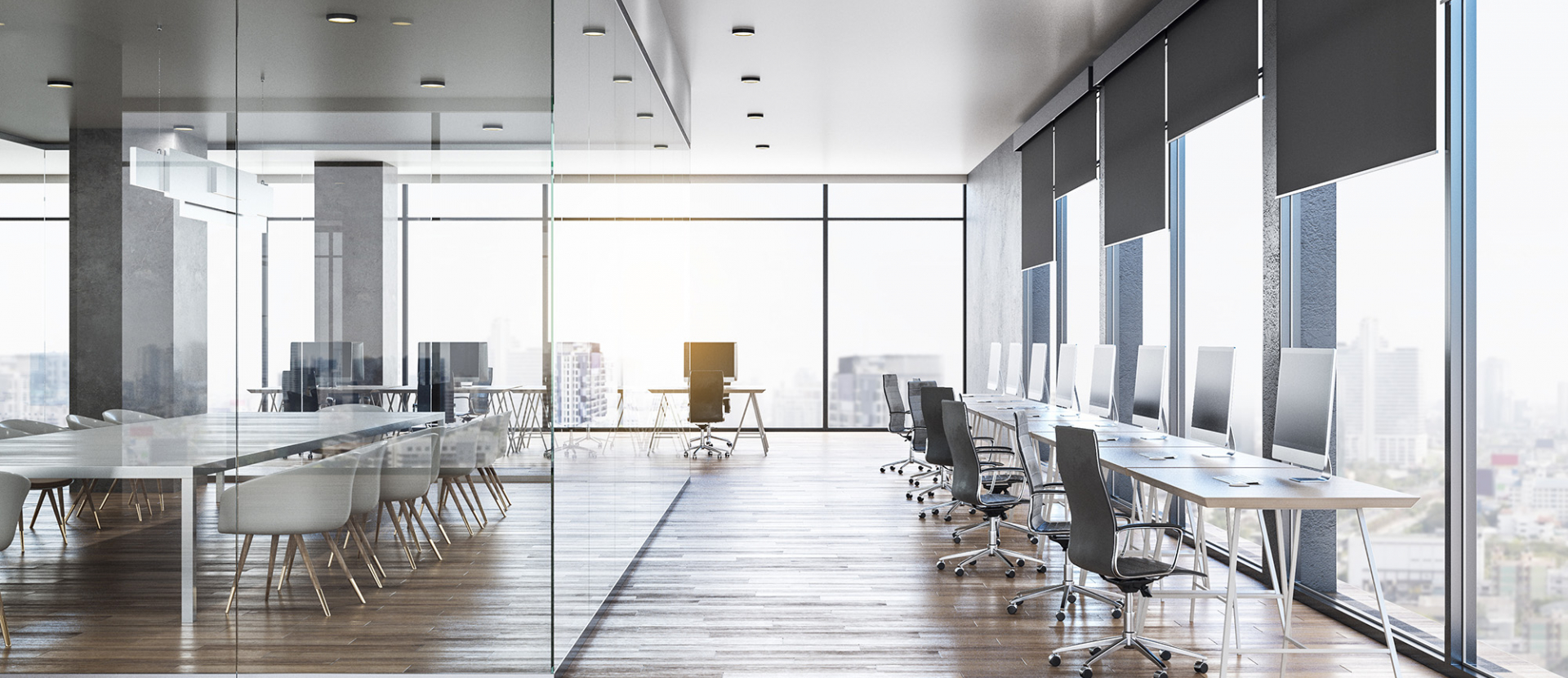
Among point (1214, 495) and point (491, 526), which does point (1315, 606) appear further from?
point (491, 526)

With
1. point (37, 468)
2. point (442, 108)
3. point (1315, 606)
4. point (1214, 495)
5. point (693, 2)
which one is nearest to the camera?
point (37, 468)

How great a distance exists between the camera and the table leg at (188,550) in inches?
114

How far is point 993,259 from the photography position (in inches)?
436

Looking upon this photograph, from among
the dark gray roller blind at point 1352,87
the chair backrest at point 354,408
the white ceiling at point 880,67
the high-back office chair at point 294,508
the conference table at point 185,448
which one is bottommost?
the high-back office chair at point 294,508

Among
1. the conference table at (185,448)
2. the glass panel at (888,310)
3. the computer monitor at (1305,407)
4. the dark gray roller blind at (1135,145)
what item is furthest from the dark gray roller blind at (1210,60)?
the glass panel at (888,310)

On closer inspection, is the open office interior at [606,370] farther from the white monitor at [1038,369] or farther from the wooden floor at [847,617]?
the white monitor at [1038,369]

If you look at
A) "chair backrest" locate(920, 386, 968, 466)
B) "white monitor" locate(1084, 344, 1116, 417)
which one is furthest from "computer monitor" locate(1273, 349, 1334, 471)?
"chair backrest" locate(920, 386, 968, 466)

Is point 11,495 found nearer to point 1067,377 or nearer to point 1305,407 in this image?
point 1305,407

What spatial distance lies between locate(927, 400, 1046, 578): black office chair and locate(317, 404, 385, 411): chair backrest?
302 cm

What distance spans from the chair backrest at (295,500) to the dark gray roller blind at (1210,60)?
4.62m

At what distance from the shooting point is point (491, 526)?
3.24 meters

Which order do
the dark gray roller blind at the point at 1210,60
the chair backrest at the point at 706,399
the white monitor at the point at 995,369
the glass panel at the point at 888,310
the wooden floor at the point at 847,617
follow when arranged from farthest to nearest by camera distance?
the glass panel at the point at 888,310, the chair backrest at the point at 706,399, the white monitor at the point at 995,369, the dark gray roller blind at the point at 1210,60, the wooden floor at the point at 847,617

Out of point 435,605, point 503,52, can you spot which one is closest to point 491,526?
point 435,605

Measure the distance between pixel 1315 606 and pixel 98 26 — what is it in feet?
17.8
